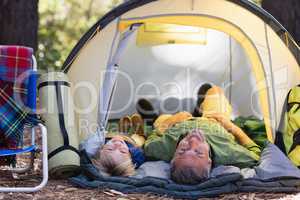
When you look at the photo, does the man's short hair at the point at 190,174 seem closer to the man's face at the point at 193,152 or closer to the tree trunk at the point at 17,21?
the man's face at the point at 193,152

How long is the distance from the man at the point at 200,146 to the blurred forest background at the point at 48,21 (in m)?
1.33

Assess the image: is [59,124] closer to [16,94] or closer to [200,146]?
[16,94]

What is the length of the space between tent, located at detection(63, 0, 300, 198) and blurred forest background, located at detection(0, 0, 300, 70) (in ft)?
1.91

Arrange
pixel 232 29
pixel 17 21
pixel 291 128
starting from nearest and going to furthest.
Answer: pixel 291 128 < pixel 232 29 < pixel 17 21

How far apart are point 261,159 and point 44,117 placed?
4.99ft

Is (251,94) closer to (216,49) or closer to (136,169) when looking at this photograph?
(216,49)

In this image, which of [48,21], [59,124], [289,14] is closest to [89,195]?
[59,124]

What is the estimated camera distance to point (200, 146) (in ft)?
10.6

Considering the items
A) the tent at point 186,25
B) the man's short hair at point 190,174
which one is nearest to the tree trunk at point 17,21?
the tent at point 186,25

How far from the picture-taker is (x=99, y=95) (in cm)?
393

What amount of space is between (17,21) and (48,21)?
9.19m

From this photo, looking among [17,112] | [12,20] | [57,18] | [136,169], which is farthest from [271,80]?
[57,18]

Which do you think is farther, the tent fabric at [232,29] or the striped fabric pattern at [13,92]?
the tent fabric at [232,29]

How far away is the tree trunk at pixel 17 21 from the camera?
5113mm
